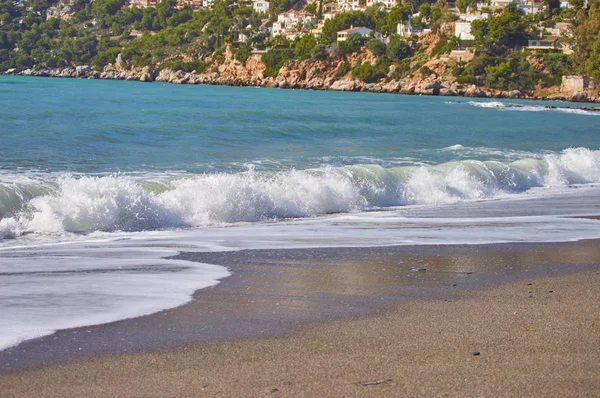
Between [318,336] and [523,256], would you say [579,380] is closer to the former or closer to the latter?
[318,336]

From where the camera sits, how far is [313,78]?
127 meters

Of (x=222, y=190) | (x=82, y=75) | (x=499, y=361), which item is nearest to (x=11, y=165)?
(x=222, y=190)

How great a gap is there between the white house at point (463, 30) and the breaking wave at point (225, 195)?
10826cm

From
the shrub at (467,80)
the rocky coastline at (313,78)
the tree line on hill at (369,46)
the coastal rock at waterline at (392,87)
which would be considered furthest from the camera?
the coastal rock at waterline at (392,87)

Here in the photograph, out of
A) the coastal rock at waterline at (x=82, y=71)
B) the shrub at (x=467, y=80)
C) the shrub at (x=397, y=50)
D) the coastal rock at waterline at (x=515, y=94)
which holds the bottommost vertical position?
the coastal rock at waterline at (x=515, y=94)

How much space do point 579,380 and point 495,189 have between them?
1310cm

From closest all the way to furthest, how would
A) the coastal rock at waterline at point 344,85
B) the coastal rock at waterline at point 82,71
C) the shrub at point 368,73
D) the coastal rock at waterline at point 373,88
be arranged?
the coastal rock at waterline at point 373,88 < the coastal rock at waterline at point 344,85 < the shrub at point 368,73 < the coastal rock at waterline at point 82,71

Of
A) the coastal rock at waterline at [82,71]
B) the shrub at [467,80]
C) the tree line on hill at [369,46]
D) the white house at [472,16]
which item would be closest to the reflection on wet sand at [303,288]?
the tree line on hill at [369,46]

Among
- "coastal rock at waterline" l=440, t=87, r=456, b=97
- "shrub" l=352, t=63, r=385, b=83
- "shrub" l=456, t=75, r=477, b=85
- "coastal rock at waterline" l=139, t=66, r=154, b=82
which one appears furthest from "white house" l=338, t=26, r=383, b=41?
"coastal rock at waterline" l=440, t=87, r=456, b=97

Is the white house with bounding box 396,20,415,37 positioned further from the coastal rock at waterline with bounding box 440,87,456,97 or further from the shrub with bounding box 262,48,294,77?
the coastal rock at waterline with bounding box 440,87,456,97

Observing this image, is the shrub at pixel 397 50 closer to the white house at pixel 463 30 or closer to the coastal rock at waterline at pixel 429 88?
the white house at pixel 463 30

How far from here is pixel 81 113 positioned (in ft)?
136

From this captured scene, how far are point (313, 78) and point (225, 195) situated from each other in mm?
115464

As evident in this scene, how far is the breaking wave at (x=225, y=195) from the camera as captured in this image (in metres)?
11.3
